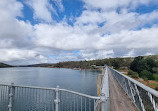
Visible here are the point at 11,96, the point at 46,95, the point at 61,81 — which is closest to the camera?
the point at 11,96

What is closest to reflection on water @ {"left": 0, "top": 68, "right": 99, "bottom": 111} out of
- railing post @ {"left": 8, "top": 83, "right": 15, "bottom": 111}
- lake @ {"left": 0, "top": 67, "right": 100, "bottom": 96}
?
lake @ {"left": 0, "top": 67, "right": 100, "bottom": 96}

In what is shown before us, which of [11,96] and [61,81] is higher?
[11,96]

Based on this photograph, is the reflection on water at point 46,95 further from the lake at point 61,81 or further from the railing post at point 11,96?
the railing post at point 11,96

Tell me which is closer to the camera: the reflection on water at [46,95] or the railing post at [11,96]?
the railing post at [11,96]

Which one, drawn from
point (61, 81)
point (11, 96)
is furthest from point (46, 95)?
point (61, 81)

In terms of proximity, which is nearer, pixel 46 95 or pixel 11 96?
pixel 11 96

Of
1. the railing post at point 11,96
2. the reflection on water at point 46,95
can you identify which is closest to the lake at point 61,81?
the reflection on water at point 46,95

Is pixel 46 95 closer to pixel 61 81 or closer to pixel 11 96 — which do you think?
pixel 11 96

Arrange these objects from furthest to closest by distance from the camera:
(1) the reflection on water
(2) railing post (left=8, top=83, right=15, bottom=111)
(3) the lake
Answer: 1. (3) the lake
2. (1) the reflection on water
3. (2) railing post (left=8, top=83, right=15, bottom=111)

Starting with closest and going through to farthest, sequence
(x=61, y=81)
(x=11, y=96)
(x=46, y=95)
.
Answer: (x=11, y=96) → (x=46, y=95) → (x=61, y=81)

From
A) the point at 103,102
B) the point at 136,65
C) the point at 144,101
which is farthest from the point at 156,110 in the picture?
the point at 136,65

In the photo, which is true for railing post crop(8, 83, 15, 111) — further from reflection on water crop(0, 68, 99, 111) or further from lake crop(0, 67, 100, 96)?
lake crop(0, 67, 100, 96)

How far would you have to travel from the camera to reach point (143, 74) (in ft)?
124

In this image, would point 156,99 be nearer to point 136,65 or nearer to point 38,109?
point 38,109
